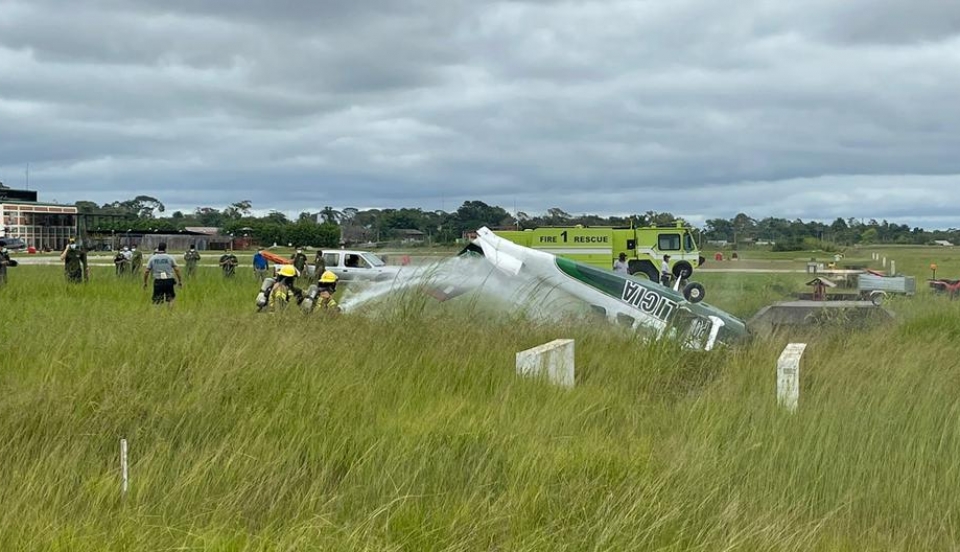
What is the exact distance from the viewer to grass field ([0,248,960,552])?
152 inches

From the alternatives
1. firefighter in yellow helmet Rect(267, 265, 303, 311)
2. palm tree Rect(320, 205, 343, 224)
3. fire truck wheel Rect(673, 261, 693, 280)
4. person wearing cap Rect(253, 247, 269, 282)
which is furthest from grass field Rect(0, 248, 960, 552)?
palm tree Rect(320, 205, 343, 224)

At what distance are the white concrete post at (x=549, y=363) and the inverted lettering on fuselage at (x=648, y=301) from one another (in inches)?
120

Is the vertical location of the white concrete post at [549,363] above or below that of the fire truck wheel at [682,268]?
above

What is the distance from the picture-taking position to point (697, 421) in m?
5.74

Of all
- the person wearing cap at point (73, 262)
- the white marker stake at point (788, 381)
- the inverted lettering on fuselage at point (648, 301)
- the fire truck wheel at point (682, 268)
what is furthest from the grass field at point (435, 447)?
the fire truck wheel at point (682, 268)

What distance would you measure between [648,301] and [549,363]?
3.44m

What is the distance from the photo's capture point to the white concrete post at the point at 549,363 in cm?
670

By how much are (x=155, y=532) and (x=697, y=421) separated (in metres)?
3.46

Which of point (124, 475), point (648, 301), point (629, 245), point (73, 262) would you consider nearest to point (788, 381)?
point (648, 301)

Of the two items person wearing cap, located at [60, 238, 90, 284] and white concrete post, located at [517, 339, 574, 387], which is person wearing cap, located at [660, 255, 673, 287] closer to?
person wearing cap, located at [60, 238, 90, 284]

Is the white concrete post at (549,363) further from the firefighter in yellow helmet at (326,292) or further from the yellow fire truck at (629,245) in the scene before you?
the yellow fire truck at (629,245)

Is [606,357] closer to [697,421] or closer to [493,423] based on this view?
[697,421]

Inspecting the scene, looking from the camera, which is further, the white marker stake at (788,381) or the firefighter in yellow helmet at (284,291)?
the firefighter in yellow helmet at (284,291)

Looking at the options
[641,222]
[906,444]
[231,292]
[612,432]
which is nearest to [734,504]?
[612,432]
